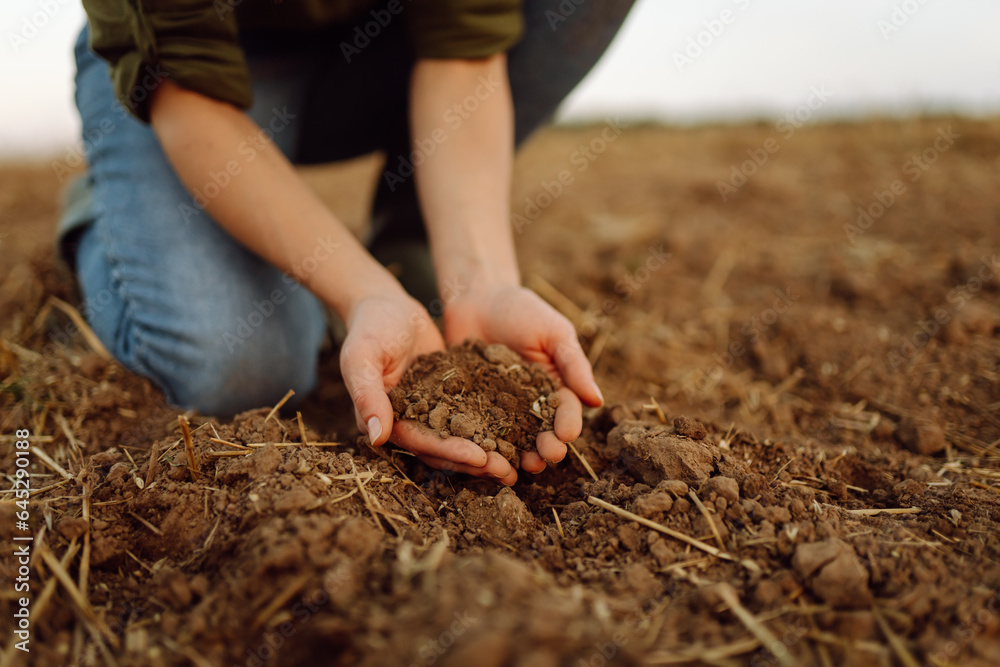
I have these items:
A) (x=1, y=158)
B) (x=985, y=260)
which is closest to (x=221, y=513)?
(x=985, y=260)

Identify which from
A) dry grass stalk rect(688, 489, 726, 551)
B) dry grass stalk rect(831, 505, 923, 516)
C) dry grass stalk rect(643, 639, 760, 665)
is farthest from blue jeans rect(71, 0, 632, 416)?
dry grass stalk rect(831, 505, 923, 516)

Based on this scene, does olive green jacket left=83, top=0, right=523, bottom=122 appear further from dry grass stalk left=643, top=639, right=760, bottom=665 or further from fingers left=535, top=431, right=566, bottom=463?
dry grass stalk left=643, top=639, right=760, bottom=665

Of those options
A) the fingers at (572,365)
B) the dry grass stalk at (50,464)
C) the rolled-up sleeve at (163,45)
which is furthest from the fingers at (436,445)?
the rolled-up sleeve at (163,45)

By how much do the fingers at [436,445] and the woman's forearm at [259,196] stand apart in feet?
1.29

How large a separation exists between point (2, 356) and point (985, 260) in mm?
3527

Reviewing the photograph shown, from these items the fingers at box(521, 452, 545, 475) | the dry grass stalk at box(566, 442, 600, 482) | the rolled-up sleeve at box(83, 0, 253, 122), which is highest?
the rolled-up sleeve at box(83, 0, 253, 122)

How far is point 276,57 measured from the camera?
2070mm

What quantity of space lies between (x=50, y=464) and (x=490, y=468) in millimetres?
981

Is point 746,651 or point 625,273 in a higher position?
point 746,651

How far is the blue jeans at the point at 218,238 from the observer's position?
5.73 feet

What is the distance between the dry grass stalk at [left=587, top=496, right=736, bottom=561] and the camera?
1.06m

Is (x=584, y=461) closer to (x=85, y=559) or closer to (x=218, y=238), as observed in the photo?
(x=85, y=559)

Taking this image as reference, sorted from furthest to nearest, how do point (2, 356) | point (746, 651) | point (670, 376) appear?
point (670, 376)
point (2, 356)
point (746, 651)

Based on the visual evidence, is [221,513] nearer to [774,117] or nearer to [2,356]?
[2,356]
